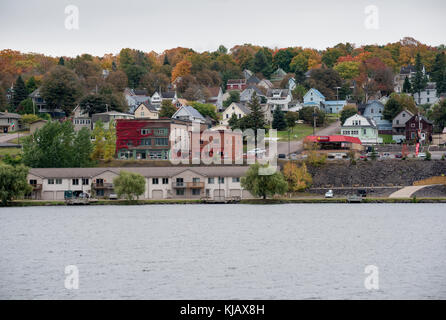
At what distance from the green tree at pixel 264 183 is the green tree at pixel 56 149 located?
88.1 feet

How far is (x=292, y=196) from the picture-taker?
8569 centimetres

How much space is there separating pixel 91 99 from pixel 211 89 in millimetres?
38748

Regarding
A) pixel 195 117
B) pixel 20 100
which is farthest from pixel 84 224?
pixel 20 100

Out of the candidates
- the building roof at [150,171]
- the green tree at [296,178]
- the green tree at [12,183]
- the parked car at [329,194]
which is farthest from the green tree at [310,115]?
the green tree at [12,183]

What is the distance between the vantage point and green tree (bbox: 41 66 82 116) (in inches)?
5290

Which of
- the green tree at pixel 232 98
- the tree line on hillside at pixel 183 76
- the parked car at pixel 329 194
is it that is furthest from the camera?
the green tree at pixel 232 98

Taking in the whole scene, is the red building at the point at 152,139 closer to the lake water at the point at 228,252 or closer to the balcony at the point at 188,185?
the balcony at the point at 188,185

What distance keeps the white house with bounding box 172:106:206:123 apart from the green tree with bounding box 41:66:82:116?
84.8 feet

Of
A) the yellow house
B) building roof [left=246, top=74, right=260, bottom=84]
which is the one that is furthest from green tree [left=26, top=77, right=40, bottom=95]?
building roof [left=246, top=74, right=260, bottom=84]

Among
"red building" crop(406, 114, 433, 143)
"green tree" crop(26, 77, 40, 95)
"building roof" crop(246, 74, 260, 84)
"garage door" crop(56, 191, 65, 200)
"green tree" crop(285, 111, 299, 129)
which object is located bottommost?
"garage door" crop(56, 191, 65, 200)

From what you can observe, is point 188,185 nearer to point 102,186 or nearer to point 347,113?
point 102,186

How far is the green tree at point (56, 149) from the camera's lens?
94812 millimetres

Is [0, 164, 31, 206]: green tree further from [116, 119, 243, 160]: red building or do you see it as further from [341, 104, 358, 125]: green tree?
[341, 104, 358, 125]: green tree
